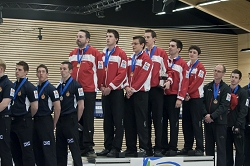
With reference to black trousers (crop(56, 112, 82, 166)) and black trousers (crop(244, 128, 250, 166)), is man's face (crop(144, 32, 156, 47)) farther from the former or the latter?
black trousers (crop(244, 128, 250, 166))

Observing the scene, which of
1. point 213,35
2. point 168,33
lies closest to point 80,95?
point 168,33

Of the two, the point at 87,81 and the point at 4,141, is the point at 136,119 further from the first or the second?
the point at 4,141

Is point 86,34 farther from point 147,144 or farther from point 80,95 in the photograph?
point 147,144

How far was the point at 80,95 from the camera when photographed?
24.8ft

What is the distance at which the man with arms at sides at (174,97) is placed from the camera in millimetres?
8391

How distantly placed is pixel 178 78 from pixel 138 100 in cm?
103

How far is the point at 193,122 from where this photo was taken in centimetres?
864

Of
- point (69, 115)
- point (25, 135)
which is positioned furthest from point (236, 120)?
point (25, 135)

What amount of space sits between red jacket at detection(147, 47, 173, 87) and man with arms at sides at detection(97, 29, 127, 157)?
605 mm

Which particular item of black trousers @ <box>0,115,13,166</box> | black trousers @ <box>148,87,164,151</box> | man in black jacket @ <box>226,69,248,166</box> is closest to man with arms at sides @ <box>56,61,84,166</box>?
black trousers @ <box>0,115,13,166</box>

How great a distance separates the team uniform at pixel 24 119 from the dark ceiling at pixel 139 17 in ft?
23.3

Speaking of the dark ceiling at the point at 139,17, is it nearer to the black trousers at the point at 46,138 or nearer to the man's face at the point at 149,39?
the man's face at the point at 149,39

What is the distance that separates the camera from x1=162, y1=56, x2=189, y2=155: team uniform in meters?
8.43

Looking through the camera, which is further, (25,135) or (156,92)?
(156,92)
